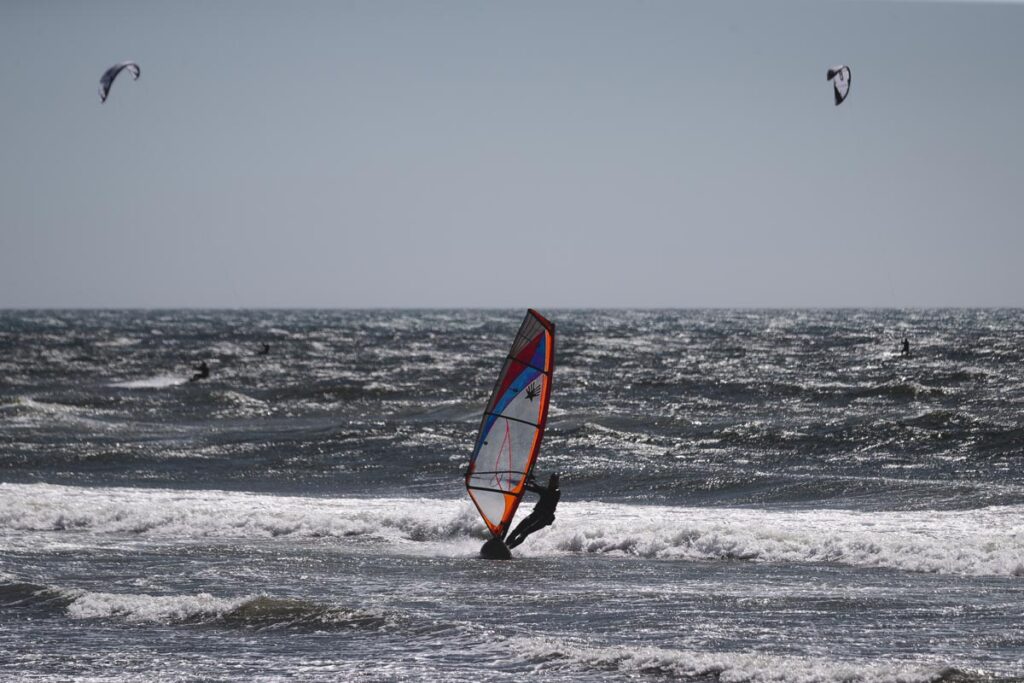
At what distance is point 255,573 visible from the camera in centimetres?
1077

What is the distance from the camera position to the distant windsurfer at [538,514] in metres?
11.7

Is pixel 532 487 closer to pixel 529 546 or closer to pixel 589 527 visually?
pixel 529 546

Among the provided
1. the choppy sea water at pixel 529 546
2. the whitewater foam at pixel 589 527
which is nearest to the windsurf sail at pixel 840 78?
the choppy sea water at pixel 529 546

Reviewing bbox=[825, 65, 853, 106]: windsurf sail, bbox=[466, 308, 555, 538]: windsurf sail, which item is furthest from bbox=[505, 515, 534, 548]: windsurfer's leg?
bbox=[825, 65, 853, 106]: windsurf sail

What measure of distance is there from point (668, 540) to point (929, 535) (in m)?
2.68

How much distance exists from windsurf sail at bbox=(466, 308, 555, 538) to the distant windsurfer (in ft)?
0.45

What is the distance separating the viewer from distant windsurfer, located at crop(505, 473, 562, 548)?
→ 11734mm

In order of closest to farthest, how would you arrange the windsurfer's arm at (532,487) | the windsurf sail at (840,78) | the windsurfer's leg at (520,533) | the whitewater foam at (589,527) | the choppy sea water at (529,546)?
the choppy sea water at (529,546) → the whitewater foam at (589,527) → the windsurfer's arm at (532,487) → the windsurfer's leg at (520,533) → the windsurf sail at (840,78)

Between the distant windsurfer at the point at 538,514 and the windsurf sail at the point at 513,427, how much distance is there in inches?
5.4

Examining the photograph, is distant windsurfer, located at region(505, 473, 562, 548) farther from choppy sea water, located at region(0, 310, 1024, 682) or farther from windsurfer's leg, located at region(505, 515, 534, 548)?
choppy sea water, located at region(0, 310, 1024, 682)

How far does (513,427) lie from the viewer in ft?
39.1

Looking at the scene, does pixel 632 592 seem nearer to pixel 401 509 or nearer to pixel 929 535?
pixel 929 535

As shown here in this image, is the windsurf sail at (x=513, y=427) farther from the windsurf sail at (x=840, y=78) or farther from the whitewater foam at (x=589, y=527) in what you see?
the windsurf sail at (x=840, y=78)

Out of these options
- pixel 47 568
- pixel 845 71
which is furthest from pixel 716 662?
pixel 845 71
